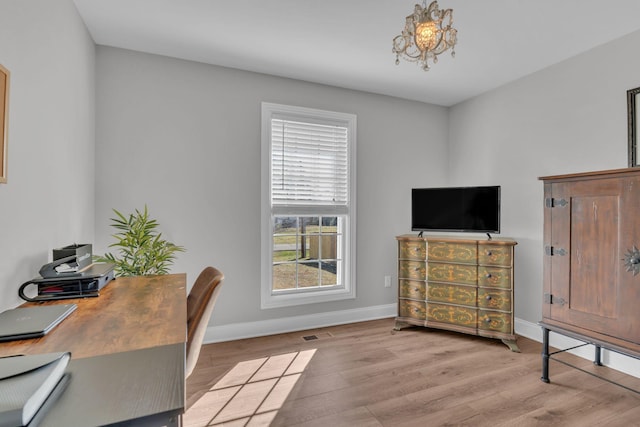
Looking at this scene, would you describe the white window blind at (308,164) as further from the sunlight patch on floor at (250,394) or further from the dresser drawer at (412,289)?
the sunlight patch on floor at (250,394)

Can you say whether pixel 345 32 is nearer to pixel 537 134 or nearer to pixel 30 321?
pixel 537 134

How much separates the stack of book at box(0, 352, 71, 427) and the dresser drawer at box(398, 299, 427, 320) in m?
3.06

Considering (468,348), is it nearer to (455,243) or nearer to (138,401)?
(455,243)

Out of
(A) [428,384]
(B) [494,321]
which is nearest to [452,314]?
(B) [494,321]

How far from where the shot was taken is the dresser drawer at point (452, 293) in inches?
119

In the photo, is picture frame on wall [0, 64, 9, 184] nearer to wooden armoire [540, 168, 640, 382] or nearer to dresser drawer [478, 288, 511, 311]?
wooden armoire [540, 168, 640, 382]

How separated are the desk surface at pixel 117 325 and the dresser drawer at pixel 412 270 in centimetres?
238

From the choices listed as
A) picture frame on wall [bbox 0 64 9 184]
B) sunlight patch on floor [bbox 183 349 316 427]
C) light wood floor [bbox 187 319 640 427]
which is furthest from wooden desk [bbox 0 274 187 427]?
light wood floor [bbox 187 319 640 427]

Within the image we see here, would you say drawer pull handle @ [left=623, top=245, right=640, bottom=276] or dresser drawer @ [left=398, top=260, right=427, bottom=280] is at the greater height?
drawer pull handle @ [left=623, top=245, right=640, bottom=276]

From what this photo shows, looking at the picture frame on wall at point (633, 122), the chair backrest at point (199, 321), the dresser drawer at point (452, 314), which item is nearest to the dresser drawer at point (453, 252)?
the dresser drawer at point (452, 314)

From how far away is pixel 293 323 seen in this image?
10.8ft

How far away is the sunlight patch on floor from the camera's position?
1895 millimetres

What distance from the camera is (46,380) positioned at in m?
0.60

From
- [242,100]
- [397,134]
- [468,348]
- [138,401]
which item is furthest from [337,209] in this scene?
[138,401]
